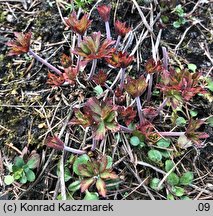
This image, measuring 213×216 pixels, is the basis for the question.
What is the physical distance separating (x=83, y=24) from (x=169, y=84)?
1.96ft

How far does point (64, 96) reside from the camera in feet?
7.63

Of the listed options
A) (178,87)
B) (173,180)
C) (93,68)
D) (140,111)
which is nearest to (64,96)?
(93,68)

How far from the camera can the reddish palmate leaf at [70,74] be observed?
2211 millimetres

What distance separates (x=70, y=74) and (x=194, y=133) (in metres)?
0.78

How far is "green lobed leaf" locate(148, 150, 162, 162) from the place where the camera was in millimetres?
2127

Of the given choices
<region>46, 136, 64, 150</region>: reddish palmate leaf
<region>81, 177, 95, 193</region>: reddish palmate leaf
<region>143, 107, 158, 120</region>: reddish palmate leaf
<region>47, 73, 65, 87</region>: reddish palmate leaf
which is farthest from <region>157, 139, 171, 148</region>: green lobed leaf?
<region>47, 73, 65, 87</region>: reddish palmate leaf

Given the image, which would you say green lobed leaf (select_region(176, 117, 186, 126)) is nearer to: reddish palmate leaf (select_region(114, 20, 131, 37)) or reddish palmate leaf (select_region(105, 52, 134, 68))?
reddish palmate leaf (select_region(105, 52, 134, 68))

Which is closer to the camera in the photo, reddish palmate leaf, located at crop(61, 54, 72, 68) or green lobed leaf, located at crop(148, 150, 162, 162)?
green lobed leaf, located at crop(148, 150, 162, 162)

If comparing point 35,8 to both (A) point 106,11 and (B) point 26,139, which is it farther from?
(B) point 26,139

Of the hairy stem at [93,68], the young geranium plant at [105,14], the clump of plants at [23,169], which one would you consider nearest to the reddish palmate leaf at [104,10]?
the young geranium plant at [105,14]

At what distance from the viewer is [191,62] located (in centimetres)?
245

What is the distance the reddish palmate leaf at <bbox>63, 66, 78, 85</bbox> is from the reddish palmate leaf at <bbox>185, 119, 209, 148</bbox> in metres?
0.71

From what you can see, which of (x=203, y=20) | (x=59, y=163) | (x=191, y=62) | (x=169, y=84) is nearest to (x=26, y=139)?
(x=59, y=163)

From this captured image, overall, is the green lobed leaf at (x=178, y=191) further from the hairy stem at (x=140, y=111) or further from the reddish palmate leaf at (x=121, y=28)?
the reddish palmate leaf at (x=121, y=28)
